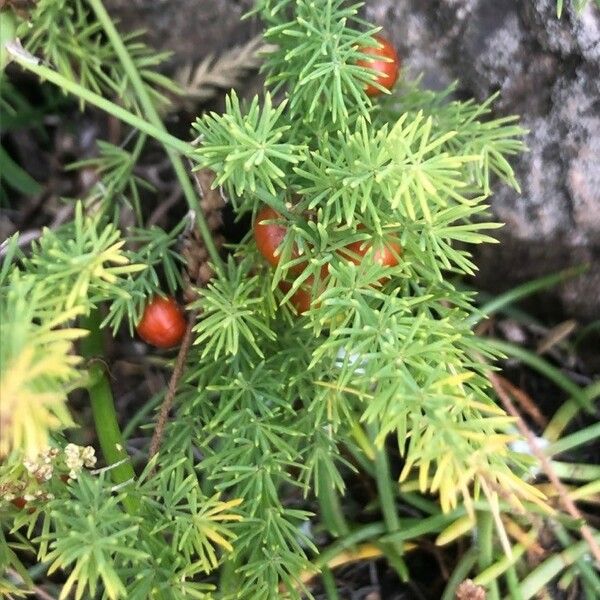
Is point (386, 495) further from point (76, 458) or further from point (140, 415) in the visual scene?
point (76, 458)

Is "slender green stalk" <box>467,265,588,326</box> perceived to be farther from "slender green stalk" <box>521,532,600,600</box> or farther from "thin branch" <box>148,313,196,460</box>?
"thin branch" <box>148,313,196,460</box>

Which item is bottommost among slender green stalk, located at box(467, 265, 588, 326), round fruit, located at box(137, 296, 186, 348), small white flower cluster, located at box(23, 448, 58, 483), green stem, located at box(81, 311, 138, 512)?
green stem, located at box(81, 311, 138, 512)

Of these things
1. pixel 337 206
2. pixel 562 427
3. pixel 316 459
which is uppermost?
pixel 337 206

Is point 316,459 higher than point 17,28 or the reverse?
the reverse

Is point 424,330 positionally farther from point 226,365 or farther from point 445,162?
point 226,365

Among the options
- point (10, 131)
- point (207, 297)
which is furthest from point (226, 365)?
point (10, 131)

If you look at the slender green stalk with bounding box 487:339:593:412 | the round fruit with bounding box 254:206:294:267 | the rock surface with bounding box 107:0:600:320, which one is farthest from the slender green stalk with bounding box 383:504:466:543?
the round fruit with bounding box 254:206:294:267

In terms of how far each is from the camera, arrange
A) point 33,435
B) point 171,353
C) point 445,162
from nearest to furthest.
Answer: point 33,435 < point 445,162 < point 171,353
